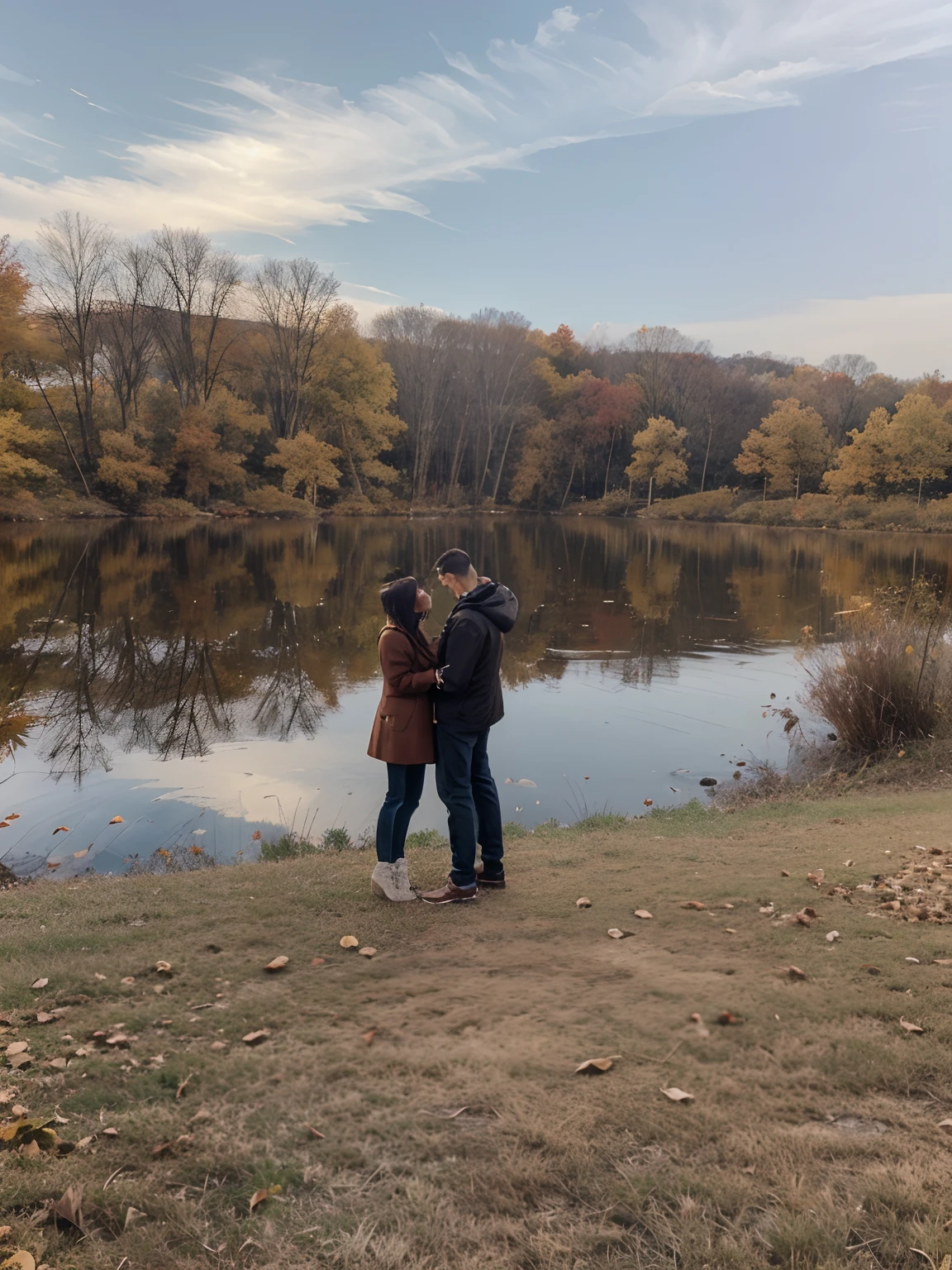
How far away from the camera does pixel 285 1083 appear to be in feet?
12.4

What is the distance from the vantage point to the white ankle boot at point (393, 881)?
6.34 m

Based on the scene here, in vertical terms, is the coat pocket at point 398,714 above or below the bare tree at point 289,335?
below

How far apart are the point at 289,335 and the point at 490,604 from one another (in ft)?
217

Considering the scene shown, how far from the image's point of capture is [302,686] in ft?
51.6

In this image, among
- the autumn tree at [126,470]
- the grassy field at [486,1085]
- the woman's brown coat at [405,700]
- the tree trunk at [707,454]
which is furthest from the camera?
the tree trunk at [707,454]

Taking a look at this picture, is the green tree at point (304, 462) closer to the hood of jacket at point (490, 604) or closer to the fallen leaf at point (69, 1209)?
the hood of jacket at point (490, 604)

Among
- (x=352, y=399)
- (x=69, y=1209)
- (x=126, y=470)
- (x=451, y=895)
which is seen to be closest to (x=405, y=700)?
(x=451, y=895)

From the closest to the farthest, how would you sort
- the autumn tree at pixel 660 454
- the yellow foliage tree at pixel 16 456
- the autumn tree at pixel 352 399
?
the yellow foliage tree at pixel 16 456 < the autumn tree at pixel 352 399 < the autumn tree at pixel 660 454

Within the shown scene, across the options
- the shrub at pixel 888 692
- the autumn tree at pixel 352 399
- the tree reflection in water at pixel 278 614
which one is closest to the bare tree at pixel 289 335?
the autumn tree at pixel 352 399

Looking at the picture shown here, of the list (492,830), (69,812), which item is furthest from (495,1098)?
(69,812)

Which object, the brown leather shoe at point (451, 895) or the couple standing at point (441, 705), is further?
the brown leather shoe at point (451, 895)

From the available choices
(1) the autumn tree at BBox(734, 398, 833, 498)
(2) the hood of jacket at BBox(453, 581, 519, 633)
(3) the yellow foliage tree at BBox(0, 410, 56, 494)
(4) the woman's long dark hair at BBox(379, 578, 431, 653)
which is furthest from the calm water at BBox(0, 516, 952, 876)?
(1) the autumn tree at BBox(734, 398, 833, 498)

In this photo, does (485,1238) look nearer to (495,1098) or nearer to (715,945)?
(495,1098)

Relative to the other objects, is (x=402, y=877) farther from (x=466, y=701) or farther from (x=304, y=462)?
(x=304, y=462)
